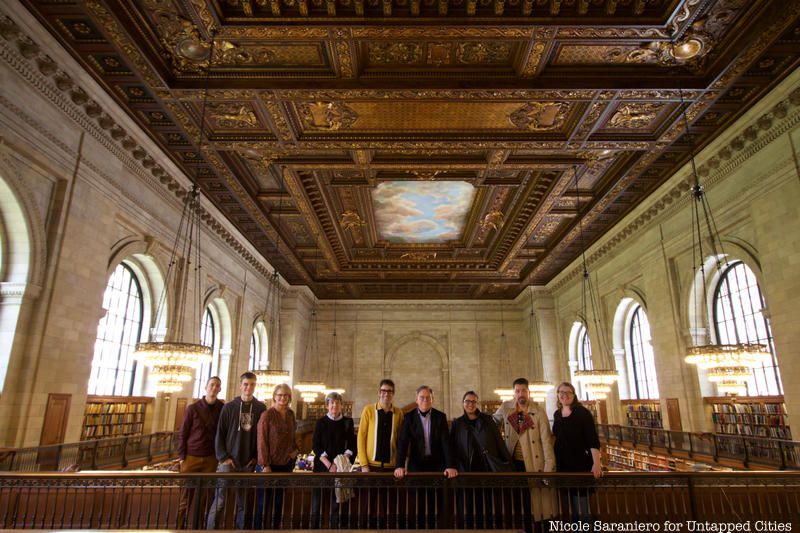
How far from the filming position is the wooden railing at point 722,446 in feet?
23.0

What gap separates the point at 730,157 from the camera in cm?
852

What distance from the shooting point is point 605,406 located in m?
14.5

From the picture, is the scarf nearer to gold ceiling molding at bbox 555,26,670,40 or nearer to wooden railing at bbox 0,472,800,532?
wooden railing at bbox 0,472,800,532

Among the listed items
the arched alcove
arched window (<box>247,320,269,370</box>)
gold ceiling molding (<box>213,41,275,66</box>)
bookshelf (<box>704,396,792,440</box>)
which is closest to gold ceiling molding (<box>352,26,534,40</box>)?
gold ceiling molding (<box>213,41,275,66</box>)

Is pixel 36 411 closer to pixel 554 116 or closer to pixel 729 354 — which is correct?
pixel 554 116

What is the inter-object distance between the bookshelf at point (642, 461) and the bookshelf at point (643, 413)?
0.95m

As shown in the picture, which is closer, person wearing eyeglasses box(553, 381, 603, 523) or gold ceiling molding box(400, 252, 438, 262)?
person wearing eyeglasses box(553, 381, 603, 523)

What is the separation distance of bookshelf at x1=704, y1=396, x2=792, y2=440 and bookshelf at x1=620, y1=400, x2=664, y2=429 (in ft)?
6.24

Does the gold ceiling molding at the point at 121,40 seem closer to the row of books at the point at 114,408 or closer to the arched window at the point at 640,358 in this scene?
the row of books at the point at 114,408

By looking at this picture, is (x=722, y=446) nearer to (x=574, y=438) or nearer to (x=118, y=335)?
(x=574, y=438)

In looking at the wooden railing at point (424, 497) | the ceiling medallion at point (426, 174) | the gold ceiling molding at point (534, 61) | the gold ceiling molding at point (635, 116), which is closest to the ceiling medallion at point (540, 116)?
the gold ceiling molding at point (534, 61)

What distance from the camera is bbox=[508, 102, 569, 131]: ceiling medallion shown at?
7557 millimetres

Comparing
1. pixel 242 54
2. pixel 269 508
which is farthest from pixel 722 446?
pixel 242 54

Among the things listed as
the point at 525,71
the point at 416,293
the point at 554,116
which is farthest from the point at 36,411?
the point at 416,293
